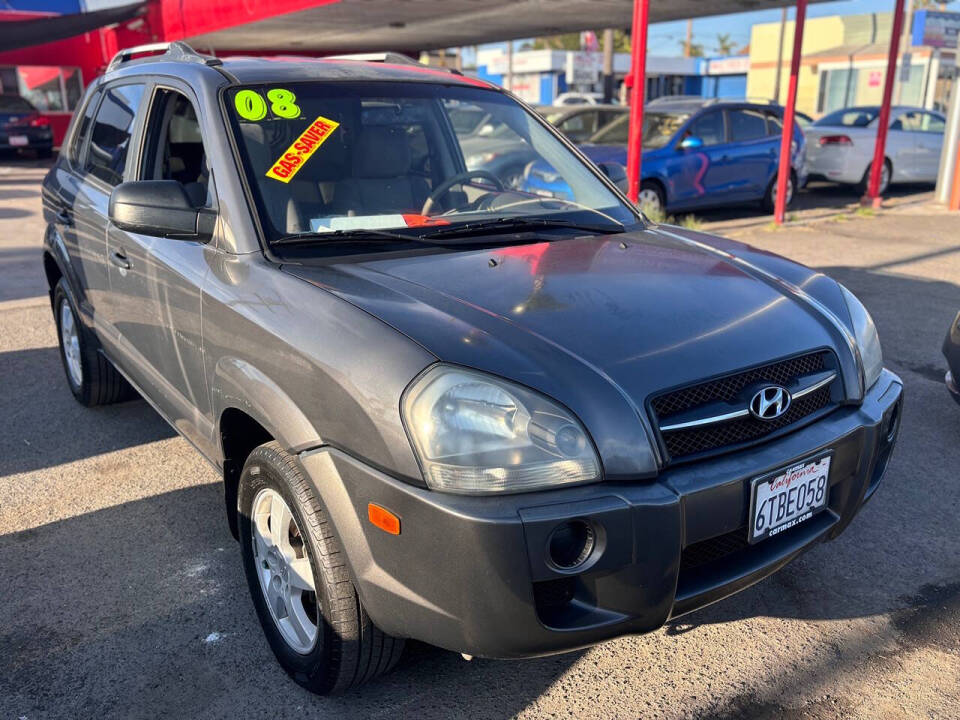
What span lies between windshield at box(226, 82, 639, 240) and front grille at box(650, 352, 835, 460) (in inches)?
46.9

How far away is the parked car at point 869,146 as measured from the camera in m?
13.5

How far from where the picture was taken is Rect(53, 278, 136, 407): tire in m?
4.51

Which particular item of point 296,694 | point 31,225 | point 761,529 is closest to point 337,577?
point 296,694

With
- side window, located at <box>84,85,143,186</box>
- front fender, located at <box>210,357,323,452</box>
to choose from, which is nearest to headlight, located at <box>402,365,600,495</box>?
front fender, located at <box>210,357,323,452</box>

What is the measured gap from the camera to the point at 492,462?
1996mm

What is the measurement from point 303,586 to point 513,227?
144cm

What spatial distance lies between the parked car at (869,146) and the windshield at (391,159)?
37.2 ft

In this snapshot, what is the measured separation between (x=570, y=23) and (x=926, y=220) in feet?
24.1

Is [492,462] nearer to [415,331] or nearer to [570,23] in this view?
[415,331]

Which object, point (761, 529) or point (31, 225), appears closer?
point (761, 529)

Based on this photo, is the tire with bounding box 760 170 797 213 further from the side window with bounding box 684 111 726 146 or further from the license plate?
the license plate

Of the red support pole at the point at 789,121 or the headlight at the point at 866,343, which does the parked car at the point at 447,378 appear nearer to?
the headlight at the point at 866,343

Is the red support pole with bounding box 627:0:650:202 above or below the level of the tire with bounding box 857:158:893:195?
above

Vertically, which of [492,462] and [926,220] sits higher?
[492,462]
